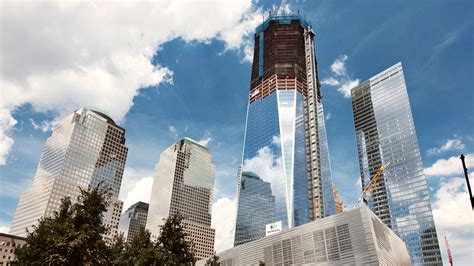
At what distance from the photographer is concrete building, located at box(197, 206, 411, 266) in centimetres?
9112

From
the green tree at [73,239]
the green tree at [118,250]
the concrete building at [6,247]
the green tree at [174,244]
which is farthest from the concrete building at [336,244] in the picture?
the concrete building at [6,247]

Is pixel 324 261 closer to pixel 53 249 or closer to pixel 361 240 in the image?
pixel 361 240

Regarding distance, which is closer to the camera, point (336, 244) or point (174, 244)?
point (174, 244)

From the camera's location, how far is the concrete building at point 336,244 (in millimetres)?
91125

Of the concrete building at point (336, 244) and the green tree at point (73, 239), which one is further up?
the concrete building at point (336, 244)

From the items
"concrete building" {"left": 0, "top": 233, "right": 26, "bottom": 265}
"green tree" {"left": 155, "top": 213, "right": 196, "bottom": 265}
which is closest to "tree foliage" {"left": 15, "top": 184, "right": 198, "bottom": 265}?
"green tree" {"left": 155, "top": 213, "right": 196, "bottom": 265}

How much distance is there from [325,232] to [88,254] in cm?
7289

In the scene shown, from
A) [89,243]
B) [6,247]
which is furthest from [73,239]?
[6,247]

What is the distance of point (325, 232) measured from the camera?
9988cm

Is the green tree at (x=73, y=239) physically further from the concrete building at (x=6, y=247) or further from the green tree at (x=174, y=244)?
the concrete building at (x=6, y=247)

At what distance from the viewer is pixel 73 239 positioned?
40.3 m

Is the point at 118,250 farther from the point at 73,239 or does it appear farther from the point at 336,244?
the point at 336,244

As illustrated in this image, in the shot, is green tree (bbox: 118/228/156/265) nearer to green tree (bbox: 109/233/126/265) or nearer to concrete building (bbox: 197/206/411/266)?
green tree (bbox: 109/233/126/265)

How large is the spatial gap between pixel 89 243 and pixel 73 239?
8.97ft
